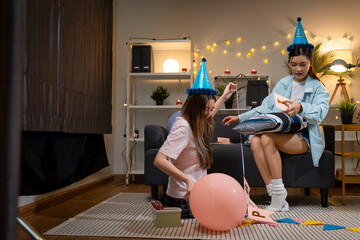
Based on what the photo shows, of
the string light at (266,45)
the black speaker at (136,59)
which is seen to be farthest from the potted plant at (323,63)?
the black speaker at (136,59)

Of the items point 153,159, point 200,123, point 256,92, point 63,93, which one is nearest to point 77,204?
point 153,159

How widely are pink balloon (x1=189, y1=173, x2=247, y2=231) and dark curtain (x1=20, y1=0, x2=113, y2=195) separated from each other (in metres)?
1.01

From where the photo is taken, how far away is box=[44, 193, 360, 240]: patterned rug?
4.75ft

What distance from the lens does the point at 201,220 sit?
1424 mm

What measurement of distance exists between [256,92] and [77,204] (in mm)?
2197

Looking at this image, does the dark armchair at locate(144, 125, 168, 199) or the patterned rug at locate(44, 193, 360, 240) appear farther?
the dark armchair at locate(144, 125, 168, 199)

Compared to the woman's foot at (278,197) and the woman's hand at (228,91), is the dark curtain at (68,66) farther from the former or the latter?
the woman's foot at (278,197)

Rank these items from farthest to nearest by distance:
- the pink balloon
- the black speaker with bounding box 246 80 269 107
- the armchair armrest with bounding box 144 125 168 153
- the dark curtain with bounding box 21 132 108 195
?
the black speaker with bounding box 246 80 269 107, the armchair armrest with bounding box 144 125 168 153, the dark curtain with bounding box 21 132 108 195, the pink balloon

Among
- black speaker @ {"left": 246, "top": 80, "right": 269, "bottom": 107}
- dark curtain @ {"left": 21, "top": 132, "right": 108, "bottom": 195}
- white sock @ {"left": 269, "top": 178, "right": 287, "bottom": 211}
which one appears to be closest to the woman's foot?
white sock @ {"left": 269, "top": 178, "right": 287, "bottom": 211}

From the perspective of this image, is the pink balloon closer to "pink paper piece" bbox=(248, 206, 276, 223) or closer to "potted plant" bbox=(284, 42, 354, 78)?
"pink paper piece" bbox=(248, 206, 276, 223)

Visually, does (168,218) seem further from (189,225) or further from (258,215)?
(258,215)

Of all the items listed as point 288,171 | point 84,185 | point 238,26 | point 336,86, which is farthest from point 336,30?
point 84,185

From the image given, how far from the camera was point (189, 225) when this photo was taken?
161 cm

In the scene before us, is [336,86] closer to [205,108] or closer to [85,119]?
[205,108]
